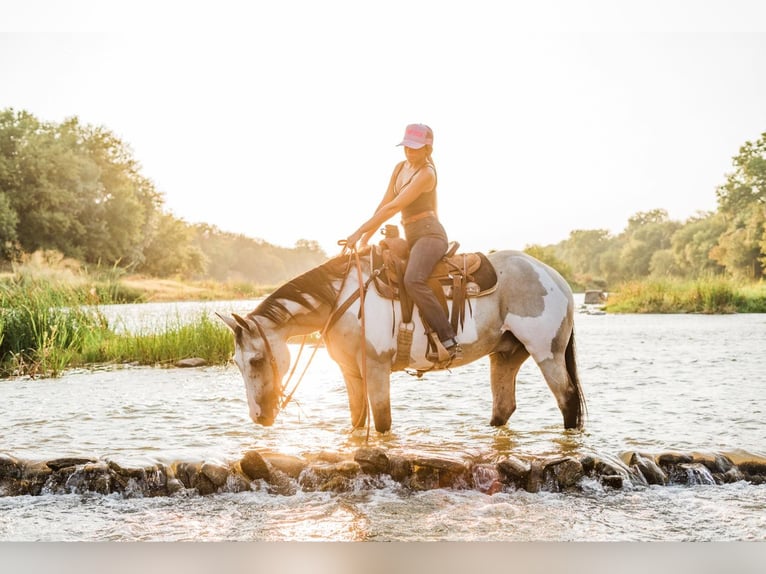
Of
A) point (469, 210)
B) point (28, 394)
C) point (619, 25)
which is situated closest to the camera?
point (619, 25)

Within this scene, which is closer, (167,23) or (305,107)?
(167,23)

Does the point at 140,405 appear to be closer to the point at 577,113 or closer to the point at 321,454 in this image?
the point at 321,454

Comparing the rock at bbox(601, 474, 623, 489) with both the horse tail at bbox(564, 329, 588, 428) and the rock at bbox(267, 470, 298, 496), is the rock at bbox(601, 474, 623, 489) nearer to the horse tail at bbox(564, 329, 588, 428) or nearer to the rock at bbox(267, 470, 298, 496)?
the horse tail at bbox(564, 329, 588, 428)

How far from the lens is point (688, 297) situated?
41.6 feet

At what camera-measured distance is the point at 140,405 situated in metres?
6.13

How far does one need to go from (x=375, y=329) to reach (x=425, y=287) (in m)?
0.37

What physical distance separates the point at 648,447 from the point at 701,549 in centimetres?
128

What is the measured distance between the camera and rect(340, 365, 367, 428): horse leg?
4.48m

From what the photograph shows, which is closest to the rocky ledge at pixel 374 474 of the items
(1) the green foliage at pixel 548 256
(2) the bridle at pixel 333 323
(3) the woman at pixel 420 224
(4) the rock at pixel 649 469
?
(4) the rock at pixel 649 469

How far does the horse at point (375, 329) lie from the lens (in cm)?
418

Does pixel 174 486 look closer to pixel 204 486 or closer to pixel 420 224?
pixel 204 486

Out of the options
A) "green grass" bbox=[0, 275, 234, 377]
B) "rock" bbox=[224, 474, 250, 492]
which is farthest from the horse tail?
"green grass" bbox=[0, 275, 234, 377]

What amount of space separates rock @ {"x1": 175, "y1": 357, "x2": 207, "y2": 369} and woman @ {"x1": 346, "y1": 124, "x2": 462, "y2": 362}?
14.9ft

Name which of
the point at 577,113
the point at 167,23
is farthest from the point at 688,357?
the point at 167,23
